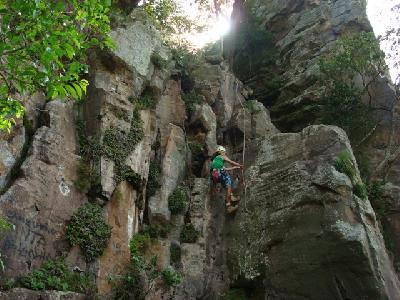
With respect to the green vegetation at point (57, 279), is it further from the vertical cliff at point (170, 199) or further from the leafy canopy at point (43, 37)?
the leafy canopy at point (43, 37)

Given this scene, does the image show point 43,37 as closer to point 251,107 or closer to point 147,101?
point 147,101

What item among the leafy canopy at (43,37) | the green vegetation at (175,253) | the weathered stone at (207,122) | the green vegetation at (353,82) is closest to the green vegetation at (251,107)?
the weathered stone at (207,122)

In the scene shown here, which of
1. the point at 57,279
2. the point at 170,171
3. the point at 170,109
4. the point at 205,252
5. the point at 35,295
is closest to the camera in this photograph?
the point at 35,295

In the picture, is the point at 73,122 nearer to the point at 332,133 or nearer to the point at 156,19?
the point at 332,133

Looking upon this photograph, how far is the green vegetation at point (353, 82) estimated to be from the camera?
60.3 ft

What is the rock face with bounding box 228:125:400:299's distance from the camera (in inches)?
432

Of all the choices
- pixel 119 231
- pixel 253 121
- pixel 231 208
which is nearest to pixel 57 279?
pixel 119 231

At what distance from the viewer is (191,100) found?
58.3 feet

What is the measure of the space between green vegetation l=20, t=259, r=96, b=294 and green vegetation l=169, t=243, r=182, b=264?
9.49 ft

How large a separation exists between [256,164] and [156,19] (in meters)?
12.4

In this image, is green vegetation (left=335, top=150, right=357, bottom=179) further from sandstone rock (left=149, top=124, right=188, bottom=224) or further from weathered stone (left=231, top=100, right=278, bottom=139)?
weathered stone (left=231, top=100, right=278, bottom=139)

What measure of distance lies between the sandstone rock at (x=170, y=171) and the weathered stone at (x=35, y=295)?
13.8 ft

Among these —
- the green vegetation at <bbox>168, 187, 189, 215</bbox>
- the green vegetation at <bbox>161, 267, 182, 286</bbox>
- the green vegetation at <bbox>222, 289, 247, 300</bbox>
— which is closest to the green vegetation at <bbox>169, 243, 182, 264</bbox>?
the green vegetation at <bbox>161, 267, 182, 286</bbox>

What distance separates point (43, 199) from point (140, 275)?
3.19m
